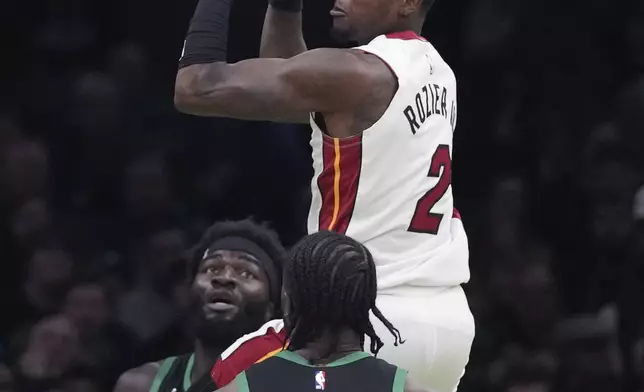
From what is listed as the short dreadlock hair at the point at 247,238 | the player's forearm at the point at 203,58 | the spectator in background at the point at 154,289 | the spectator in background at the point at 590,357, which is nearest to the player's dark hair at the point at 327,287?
the player's forearm at the point at 203,58

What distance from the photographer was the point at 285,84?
3.53 metres

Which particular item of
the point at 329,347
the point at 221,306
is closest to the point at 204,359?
the point at 221,306

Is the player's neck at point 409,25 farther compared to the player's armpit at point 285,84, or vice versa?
the player's neck at point 409,25

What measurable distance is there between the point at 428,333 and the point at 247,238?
153 cm

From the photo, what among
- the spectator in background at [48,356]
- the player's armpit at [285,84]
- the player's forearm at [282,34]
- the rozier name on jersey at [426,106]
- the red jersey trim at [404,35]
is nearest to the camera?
the player's armpit at [285,84]

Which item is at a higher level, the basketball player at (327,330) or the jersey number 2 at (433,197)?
the jersey number 2 at (433,197)

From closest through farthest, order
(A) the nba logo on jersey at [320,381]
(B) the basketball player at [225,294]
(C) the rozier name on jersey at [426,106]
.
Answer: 1. (A) the nba logo on jersey at [320,381]
2. (C) the rozier name on jersey at [426,106]
3. (B) the basketball player at [225,294]

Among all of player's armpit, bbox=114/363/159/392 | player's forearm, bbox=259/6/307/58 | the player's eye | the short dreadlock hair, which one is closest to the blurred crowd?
player's armpit, bbox=114/363/159/392

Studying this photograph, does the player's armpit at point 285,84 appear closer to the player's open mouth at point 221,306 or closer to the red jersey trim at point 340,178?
the red jersey trim at point 340,178

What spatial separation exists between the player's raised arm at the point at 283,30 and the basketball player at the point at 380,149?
0.46 metres

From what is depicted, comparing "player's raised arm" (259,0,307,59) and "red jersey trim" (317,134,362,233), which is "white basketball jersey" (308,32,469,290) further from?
"player's raised arm" (259,0,307,59)

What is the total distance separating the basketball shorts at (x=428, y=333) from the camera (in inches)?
140

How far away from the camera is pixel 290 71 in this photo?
353cm

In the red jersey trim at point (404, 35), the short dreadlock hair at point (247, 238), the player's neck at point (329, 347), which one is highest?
the red jersey trim at point (404, 35)
